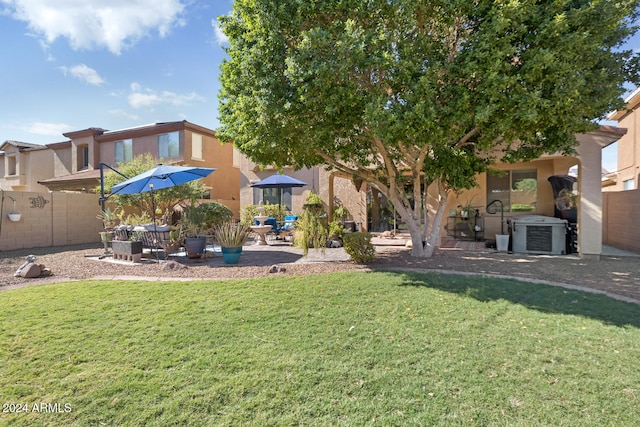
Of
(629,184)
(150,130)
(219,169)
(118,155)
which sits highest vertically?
(150,130)

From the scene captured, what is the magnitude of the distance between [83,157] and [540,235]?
27982 millimetres

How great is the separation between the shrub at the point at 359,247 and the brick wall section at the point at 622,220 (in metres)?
9.42

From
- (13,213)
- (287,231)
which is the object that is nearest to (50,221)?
(13,213)

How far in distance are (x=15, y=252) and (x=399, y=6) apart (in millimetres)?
14093

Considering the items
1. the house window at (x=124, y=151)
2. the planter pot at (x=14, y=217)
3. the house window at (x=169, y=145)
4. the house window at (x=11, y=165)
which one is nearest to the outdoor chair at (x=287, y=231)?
the house window at (x=169, y=145)

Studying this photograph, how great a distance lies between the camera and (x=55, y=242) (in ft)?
42.1

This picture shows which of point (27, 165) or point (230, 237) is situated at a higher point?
point (27, 165)

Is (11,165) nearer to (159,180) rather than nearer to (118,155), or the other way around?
(118,155)

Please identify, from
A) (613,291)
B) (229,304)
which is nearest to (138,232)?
(229,304)

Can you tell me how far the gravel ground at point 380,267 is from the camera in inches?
267

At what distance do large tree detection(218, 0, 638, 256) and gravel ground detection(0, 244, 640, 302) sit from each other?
8.96ft

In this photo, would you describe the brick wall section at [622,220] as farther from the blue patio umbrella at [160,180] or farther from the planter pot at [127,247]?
the planter pot at [127,247]

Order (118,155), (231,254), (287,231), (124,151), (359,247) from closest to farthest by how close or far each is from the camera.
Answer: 1. (359,247)
2. (231,254)
3. (287,231)
4. (124,151)
5. (118,155)

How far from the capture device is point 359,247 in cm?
800
